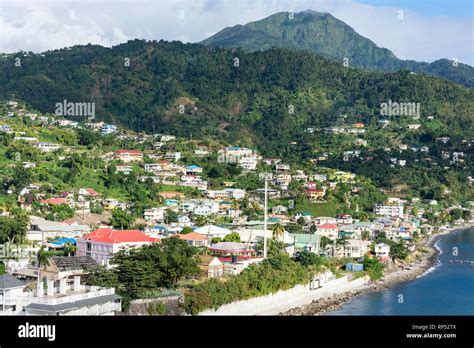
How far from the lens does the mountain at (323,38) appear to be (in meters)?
148

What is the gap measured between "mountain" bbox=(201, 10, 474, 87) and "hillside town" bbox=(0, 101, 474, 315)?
9596 cm

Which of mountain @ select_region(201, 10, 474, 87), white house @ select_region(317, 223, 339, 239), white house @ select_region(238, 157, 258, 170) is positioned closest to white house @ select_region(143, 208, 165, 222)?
white house @ select_region(317, 223, 339, 239)

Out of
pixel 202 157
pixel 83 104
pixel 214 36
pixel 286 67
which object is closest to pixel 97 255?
pixel 202 157

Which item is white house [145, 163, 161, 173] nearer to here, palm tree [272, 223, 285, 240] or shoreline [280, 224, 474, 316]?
shoreline [280, 224, 474, 316]

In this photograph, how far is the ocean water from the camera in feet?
66.9

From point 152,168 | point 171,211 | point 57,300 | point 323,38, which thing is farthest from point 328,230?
point 323,38

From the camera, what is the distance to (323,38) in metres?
157

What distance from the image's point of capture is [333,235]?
31.4m

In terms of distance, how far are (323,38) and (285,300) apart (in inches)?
5595

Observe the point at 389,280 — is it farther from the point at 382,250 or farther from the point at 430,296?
the point at 382,250

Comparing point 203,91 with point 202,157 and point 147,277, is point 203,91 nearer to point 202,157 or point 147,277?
point 202,157

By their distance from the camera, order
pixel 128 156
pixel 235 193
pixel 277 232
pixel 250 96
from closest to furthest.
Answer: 1. pixel 277 232
2. pixel 235 193
3. pixel 128 156
4. pixel 250 96
